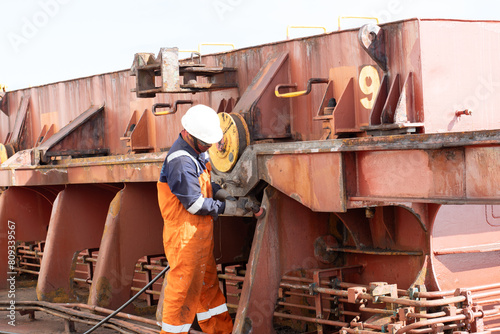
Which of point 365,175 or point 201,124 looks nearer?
point 365,175

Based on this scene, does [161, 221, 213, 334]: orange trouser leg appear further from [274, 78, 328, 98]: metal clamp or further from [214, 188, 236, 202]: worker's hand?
[274, 78, 328, 98]: metal clamp

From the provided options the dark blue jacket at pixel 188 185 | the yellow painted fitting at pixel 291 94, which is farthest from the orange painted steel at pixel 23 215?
the yellow painted fitting at pixel 291 94

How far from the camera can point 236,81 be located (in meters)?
7.77

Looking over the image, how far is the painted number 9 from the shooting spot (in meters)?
6.02

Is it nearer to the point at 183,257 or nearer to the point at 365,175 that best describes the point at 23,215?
the point at 183,257

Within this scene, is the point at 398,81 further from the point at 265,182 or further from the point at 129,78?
the point at 129,78

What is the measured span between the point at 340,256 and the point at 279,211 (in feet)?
2.51

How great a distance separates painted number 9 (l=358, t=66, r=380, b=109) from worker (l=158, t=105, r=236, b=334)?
127 centimetres

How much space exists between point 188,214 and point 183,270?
461 millimetres

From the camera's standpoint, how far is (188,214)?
20.2 feet

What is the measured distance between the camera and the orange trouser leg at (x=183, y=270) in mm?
6109

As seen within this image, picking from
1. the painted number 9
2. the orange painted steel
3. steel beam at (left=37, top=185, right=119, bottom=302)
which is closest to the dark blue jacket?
the painted number 9

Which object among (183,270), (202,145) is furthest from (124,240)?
(202,145)

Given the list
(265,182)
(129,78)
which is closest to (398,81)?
(265,182)
